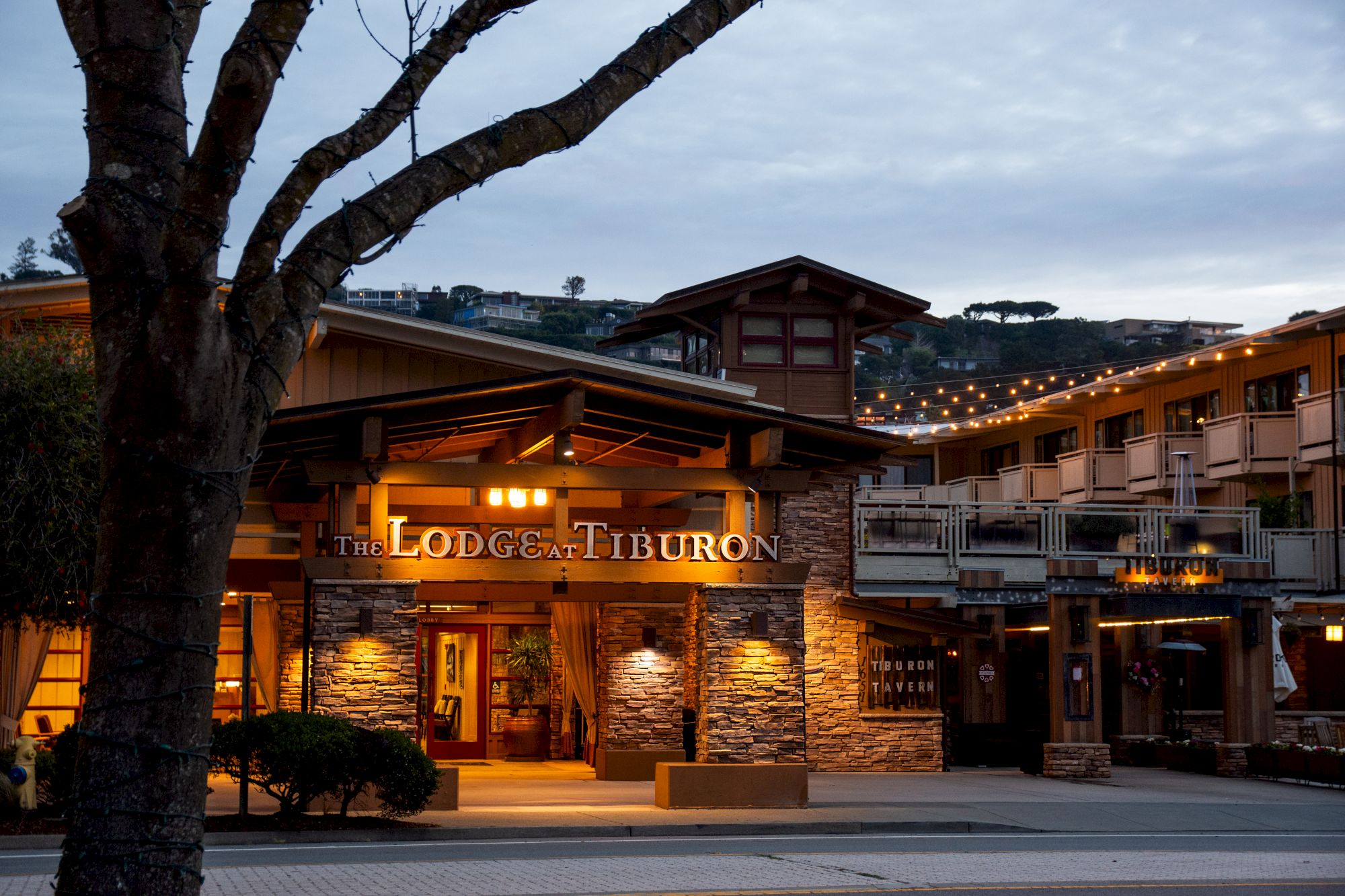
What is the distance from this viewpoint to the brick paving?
10.8 m

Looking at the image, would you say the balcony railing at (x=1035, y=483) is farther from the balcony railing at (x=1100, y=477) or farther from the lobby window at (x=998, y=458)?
the lobby window at (x=998, y=458)

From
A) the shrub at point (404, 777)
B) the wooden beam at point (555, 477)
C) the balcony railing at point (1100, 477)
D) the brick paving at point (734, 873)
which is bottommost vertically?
the brick paving at point (734, 873)

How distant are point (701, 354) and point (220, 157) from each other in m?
23.9

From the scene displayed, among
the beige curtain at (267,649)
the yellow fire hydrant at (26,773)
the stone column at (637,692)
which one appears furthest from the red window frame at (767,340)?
the yellow fire hydrant at (26,773)

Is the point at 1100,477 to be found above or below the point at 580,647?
above

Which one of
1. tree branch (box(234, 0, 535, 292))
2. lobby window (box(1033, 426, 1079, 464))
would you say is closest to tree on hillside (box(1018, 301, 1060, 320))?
lobby window (box(1033, 426, 1079, 464))

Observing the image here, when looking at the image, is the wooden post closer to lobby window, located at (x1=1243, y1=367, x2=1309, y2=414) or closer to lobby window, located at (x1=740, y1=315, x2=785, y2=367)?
lobby window, located at (x1=740, y1=315, x2=785, y2=367)

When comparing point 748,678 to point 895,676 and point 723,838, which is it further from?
point 895,676

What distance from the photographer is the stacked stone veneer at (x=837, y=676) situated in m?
25.5

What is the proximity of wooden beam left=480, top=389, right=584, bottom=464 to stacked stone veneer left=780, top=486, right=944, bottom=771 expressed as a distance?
6324 mm

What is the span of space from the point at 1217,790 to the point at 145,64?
21.2 meters

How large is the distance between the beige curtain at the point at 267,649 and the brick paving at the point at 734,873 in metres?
10.8

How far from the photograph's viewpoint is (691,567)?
17766 millimetres

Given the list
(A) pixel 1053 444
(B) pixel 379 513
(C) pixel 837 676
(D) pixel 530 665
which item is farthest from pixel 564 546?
(A) pixel 1053 444
